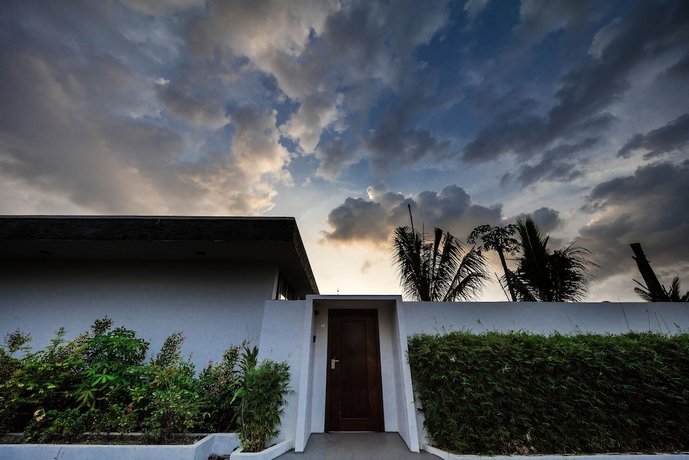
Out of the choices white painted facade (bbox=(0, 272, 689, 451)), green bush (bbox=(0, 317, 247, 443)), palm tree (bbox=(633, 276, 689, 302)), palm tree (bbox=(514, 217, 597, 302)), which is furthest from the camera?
palm tree (bbox=(514, 217, 597, 302))

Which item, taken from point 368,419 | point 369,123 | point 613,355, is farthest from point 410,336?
point 369,123

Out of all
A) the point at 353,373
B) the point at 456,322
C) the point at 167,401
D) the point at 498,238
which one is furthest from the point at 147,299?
the point at 498,238

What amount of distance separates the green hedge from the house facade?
0.63 meters

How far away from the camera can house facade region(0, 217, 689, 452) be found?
12.3ft

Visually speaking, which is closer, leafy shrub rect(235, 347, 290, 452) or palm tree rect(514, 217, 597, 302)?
leafy shrub rect(235, 347, 290, 452)

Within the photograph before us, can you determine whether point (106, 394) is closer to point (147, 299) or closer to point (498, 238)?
point (147, 299)

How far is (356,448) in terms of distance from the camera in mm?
3047

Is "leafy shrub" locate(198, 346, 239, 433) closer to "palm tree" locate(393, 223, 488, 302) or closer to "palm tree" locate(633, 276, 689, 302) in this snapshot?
"palm tree" locate(393, 223, 488, 302)

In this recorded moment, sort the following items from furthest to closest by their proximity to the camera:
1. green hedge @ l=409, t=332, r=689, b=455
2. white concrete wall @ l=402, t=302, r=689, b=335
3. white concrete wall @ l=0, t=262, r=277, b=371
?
white concrete wall @ l=0, t=262, r=277, b=371 < white concrete wall @ l=402, t=302, r=689, b=335 < green hedge @ l=409, t=332, r=689, b=455

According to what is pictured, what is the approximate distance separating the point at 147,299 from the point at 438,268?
642cm

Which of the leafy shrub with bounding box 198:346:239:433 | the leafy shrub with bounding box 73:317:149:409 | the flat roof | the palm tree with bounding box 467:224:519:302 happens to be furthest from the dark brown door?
the palm tree with bounding box 467:224:519:302

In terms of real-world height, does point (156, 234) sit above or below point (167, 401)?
above

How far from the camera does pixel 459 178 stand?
19.7 feet

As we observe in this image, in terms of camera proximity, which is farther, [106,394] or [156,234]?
[156,234]
